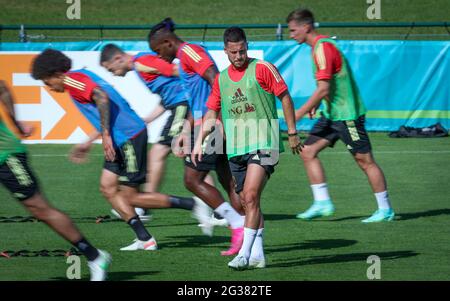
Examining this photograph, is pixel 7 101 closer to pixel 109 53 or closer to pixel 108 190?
pixel 108 190

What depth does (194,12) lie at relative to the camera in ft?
101

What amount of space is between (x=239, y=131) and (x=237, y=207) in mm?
1463

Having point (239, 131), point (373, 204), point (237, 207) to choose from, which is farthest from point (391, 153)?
point (239, 131)

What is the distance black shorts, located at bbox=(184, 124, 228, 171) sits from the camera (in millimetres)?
9281

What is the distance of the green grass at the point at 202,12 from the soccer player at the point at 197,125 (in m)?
18.2

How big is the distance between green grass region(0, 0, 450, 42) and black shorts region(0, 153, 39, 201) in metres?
20.8

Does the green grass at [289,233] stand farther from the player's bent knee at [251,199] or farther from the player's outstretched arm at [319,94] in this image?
the player's outstretched arm at [319,94]

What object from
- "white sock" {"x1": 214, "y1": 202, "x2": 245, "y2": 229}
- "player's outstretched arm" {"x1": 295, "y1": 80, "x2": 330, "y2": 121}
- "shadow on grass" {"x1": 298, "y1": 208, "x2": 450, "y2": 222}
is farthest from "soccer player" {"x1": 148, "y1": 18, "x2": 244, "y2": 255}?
"shadow on grass" {"x1": 298, "y1": 208, "x2": 450, "y2": 222}

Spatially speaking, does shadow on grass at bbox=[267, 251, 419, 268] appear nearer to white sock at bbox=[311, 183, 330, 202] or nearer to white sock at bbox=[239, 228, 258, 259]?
white sock at bbox=[239, 228, 258, 259]

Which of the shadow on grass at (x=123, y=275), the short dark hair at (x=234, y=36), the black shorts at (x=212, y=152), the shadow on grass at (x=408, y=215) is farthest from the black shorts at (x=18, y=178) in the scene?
the shadow on grass at (x=408, y=215)

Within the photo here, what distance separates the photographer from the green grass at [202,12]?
29.2 metres

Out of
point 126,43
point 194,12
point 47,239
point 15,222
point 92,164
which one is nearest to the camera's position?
point 47,239

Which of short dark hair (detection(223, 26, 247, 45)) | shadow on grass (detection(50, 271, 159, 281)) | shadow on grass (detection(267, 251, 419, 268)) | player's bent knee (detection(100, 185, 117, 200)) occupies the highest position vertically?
short dark hair (detection(223, 26, 247, 45))
